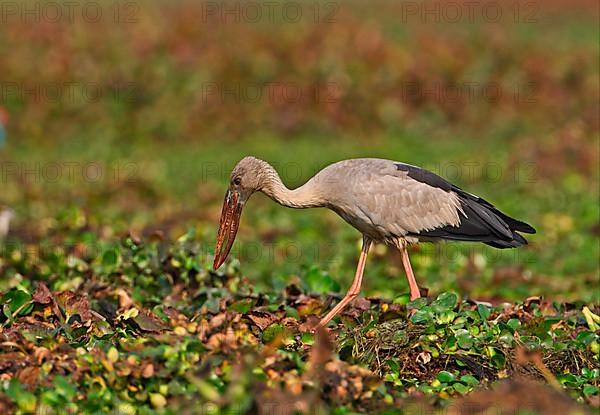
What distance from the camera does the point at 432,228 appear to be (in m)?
6.85

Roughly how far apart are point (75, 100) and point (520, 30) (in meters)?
11.4

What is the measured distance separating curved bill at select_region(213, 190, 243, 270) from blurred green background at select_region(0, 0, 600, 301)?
3563mm

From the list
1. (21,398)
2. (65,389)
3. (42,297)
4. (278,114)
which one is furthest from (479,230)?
(278,114)

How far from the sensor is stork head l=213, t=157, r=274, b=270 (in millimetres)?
6578

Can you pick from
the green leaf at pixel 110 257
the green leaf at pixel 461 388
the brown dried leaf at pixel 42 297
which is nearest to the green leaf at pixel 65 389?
the brown dried leaf at pixel 42 297

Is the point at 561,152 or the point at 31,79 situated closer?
the point at 561,152

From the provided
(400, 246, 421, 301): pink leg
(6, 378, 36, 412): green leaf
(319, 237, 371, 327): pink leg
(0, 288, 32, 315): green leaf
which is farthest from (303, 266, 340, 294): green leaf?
(6, 378, 36, 412): green leaf

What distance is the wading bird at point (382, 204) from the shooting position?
6.55 metres

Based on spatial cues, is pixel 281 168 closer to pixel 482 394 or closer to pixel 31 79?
pixel 31 79

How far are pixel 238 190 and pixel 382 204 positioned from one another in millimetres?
927

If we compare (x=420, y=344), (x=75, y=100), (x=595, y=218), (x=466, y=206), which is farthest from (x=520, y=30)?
(x=420, y=344)

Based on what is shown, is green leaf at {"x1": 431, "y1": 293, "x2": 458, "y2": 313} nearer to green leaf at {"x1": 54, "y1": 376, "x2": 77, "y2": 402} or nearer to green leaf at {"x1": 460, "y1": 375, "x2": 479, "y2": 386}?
green leaf at {"x1": 460, "y1": 375, "x2": 479, "y2": 386}

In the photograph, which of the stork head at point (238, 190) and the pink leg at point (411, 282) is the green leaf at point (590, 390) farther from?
the stork head at point (238, 190)

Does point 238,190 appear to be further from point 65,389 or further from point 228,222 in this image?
point 65,389
